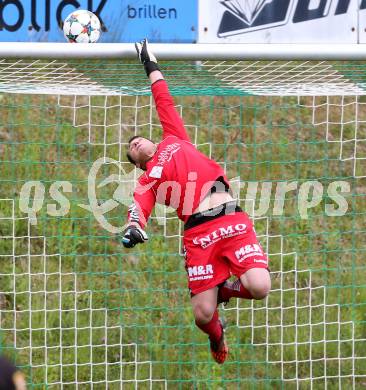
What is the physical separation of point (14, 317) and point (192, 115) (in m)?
2.23

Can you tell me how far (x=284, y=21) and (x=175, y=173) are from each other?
2.45 m

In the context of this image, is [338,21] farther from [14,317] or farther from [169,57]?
[14,317]

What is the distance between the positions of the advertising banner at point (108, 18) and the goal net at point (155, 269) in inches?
22.1

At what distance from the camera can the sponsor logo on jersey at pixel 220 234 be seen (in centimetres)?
584

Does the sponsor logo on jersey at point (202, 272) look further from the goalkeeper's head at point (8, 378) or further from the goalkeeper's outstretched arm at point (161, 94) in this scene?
the goalkeeper's head at point (8, 378)

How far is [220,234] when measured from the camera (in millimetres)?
5848

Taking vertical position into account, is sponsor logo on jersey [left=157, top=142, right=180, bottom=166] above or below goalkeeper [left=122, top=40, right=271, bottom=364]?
above

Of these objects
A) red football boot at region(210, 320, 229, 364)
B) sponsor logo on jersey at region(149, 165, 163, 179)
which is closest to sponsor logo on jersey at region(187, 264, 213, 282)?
red football boot at region(210, 320, 229, 364)

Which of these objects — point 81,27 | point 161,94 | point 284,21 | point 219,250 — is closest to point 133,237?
point 219,250

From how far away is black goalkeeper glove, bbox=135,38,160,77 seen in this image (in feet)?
18.2

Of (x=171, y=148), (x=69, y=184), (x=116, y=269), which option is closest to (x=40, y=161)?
(x=69, y=184)

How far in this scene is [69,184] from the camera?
7.52m

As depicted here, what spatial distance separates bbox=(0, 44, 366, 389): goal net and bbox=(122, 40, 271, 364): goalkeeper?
769 millimetres

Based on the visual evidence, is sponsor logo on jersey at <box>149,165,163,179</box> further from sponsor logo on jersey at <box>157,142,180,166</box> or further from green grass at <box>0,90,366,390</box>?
green grass at <box>0,90,366,390</box>
